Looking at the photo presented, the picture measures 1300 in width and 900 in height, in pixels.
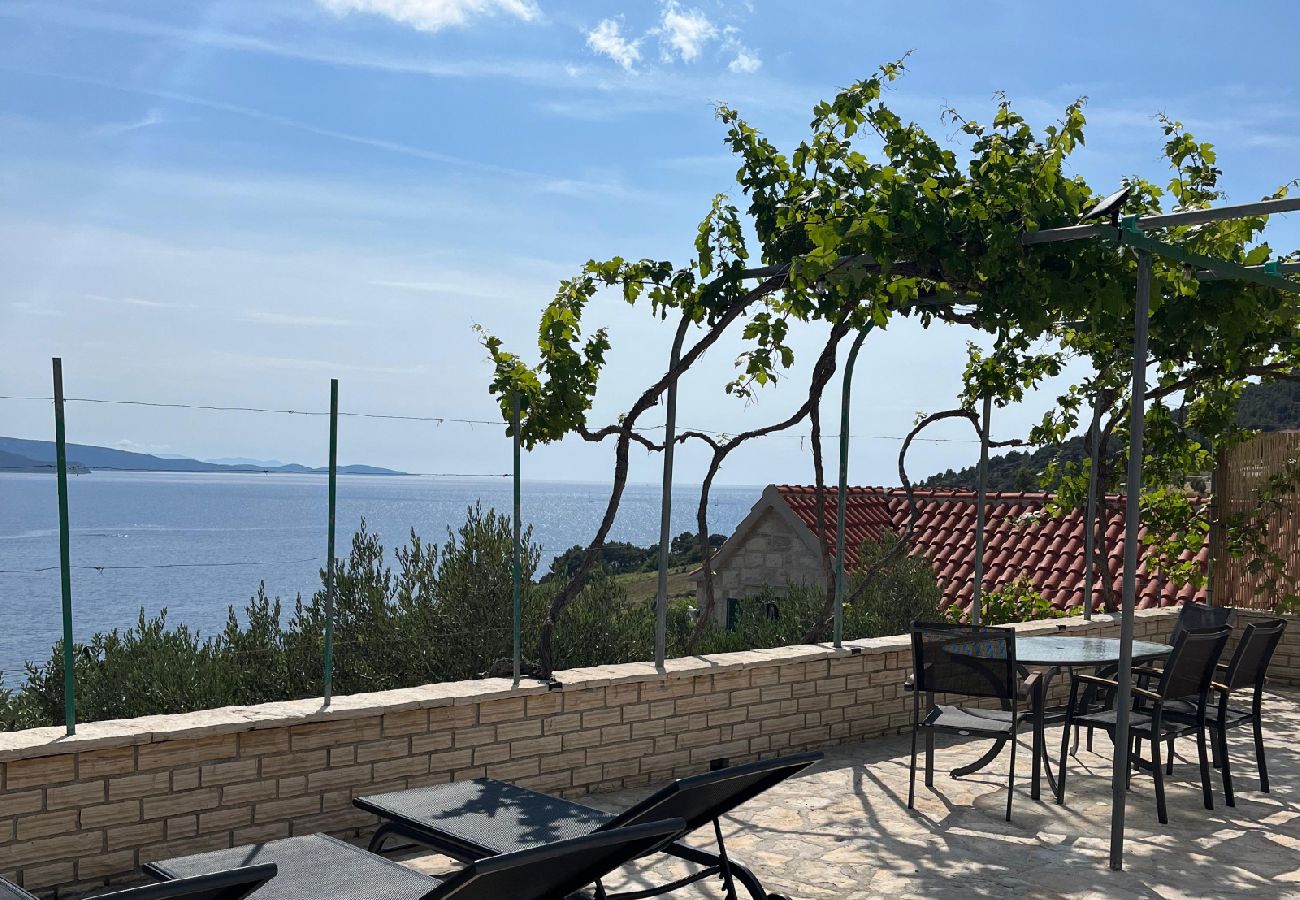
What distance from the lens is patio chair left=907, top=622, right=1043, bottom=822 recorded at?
5895 mm

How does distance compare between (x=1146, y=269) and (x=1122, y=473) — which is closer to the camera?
(x=1146, y=269)

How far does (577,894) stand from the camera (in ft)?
13.2

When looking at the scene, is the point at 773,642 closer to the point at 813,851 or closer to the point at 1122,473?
the point at 1122,473

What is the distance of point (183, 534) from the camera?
647 cm

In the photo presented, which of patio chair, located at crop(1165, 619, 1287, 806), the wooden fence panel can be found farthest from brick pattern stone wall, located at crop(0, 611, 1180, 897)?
the wooden fence panel

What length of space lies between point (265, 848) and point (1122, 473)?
830cm

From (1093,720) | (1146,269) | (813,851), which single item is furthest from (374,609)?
(1146,269)

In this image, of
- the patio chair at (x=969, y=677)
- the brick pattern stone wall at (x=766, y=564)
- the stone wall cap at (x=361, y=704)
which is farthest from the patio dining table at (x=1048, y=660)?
the brick pattern stone wall at (x=766, y=564)

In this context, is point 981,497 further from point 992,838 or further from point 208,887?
point 208,887

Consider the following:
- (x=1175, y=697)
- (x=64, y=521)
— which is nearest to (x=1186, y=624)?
(x=1175, y=697)

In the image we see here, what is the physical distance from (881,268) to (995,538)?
1063 centimetres

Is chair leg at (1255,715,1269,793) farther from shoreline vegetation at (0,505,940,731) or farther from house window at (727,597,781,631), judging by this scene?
house window at (727,597,781,631)

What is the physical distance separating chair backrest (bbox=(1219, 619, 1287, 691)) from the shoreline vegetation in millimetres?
A: 3672

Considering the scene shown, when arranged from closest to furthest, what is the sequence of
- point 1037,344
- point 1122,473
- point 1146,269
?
point 1146,269 → point 1037,344 → point 1122,473
